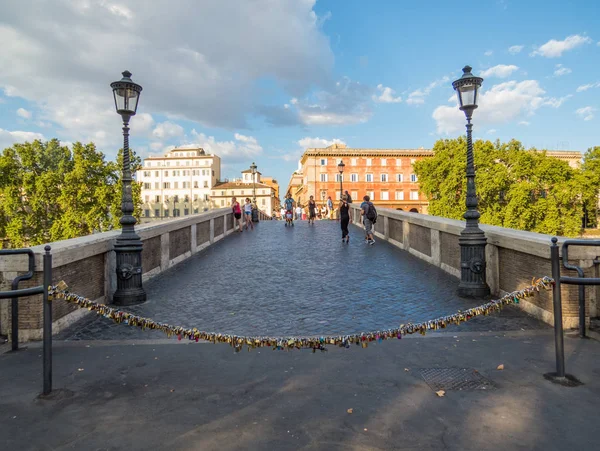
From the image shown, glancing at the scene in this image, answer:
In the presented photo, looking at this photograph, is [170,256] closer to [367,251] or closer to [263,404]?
[367,251]

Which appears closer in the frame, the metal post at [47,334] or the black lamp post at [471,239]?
the metal post at [47,334]

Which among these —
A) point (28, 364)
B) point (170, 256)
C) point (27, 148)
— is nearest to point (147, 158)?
point (27, 148)

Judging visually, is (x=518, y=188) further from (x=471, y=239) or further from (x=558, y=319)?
(x=558, y=319)

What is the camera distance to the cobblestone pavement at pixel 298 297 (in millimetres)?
5977

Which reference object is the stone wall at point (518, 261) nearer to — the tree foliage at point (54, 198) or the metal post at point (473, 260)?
the metal post at point (473, 260)

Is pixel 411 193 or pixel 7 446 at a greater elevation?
pixel 411 193

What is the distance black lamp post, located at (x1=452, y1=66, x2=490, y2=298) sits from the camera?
7.38m

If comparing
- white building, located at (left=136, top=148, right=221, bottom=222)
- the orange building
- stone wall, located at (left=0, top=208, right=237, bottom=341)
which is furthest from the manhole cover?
white building, located at (left=136, top=148, right=221, bottom=222)

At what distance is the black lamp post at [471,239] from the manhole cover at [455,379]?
3475 millimetres

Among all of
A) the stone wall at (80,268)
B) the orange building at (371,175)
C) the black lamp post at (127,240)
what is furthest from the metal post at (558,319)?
the orange building at (371,175)

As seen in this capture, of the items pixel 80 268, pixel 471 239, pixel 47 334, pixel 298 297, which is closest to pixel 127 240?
pixel 80 268

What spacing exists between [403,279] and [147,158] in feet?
379

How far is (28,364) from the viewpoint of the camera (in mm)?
4586

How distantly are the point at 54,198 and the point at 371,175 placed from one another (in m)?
55.1
